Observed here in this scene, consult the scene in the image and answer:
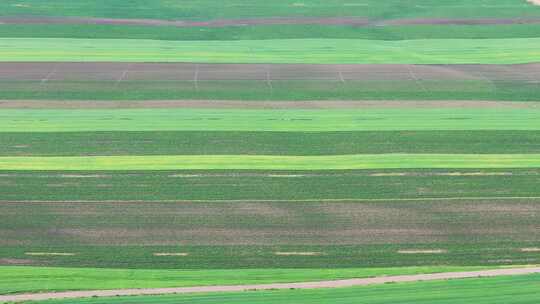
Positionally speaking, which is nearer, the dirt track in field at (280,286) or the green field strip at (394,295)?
the green field strip at (394,295)

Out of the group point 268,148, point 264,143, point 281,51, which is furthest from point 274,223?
point 281,51

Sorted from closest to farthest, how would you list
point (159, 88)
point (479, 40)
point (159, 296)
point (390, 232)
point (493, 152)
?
point (159, 296)
point (390, 232)
point (493, 152)
point (159, 88)
point (479, 40)

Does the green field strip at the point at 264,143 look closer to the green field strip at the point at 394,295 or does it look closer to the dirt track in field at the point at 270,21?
the green field strip at the point at 394,295

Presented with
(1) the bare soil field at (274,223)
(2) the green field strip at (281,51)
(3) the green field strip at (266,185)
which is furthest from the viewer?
(2) the green field strip at (281,51)

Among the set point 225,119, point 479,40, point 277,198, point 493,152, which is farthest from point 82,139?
point 479,40

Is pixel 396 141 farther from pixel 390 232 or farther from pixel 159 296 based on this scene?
pixel 159 296

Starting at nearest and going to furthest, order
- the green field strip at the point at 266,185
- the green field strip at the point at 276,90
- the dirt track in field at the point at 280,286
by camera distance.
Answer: the dirt track in field at the point at 280,286
the green field strip at the point at 266,185
the green field strip at the point at 276,90

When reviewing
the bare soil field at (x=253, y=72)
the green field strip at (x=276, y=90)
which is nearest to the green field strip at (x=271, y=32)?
the bare soil field at (x=253, y=72)
